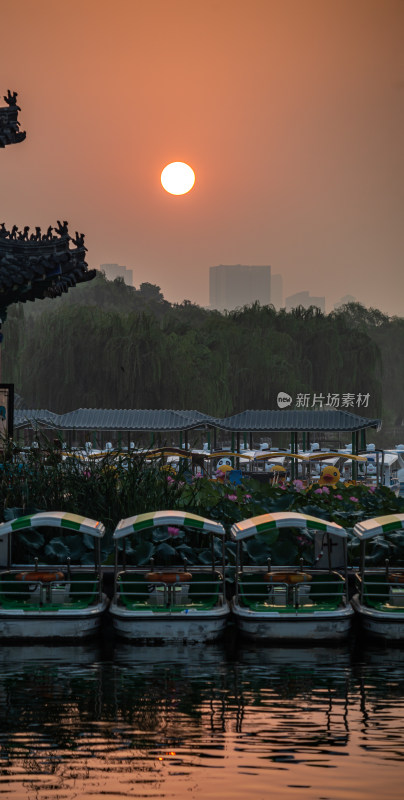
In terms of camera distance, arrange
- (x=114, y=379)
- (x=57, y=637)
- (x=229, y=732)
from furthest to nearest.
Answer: (x=114, y=379)
(x=57, y=637)
(x=229, y=732)

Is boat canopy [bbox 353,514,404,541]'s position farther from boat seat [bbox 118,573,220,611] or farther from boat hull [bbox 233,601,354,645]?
boat seat [bbox 118,573,220,611]

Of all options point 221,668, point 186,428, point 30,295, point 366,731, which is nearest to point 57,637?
point 221,668

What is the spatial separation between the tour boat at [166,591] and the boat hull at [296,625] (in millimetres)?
507

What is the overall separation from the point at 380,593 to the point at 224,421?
35508 millimetres

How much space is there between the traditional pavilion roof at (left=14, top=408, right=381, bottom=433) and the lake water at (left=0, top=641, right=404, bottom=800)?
34.6 meters

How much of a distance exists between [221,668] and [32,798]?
5.49 meters

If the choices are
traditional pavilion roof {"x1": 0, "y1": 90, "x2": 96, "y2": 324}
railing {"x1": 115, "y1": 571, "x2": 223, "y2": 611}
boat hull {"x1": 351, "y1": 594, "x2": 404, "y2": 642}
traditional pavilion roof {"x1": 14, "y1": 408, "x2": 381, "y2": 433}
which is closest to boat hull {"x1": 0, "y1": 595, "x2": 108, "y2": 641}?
railing {"x1": 115, "y1": 571, "x2": 223, "y2": 611}

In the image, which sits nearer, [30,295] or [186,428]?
[30,295]

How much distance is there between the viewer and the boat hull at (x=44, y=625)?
1628 cm

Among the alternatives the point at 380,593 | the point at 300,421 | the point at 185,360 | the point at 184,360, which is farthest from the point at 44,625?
the point at 185,360

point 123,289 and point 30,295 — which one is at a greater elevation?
point 123,289

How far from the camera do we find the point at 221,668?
583 inches

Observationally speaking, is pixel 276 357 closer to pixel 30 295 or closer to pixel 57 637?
pixel 30 295

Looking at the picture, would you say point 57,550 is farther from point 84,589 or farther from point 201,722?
point 201,722
